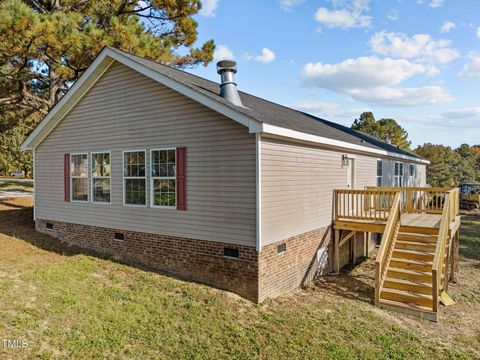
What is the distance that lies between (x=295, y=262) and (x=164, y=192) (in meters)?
3.69

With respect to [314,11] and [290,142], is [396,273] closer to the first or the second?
[290,142]

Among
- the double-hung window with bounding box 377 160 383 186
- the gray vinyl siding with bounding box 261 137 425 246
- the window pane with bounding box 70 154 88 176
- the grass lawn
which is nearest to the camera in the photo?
the grass lawn

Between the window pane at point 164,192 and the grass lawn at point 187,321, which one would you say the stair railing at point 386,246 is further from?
the window pane at point 164,192

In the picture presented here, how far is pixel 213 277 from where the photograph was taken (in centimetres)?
752

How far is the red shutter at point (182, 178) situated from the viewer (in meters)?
7.84

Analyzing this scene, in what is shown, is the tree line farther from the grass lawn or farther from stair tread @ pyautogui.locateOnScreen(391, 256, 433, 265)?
the grass lawn

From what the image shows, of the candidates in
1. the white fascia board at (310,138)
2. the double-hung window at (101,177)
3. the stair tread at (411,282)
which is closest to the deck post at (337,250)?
the stair tread at (411,282)

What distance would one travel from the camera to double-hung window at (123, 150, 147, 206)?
8.66 m

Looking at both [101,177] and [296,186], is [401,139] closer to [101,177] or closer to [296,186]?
[296,186]

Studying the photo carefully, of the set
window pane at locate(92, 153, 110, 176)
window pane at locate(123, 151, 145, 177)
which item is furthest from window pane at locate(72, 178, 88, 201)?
window pane at locate(123, 151, 145, 177)

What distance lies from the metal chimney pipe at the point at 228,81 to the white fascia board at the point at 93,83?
42.3 inches

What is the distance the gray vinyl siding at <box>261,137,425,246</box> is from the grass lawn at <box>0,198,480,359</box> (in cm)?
163

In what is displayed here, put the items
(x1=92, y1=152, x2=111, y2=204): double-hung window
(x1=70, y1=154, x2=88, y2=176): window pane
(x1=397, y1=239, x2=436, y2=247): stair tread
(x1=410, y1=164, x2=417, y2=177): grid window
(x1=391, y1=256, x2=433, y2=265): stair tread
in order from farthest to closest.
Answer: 1. (x1=410, y1=164, x2=417, y2=177): grid window
2. (x1=70, y1=154, x2=88, y2=176): window pane
3. (x1=92, y1=152, x2=111, y2=204): double-hung window
4. (x1=397, y1=239, x2=436, y2=247): stair tread
5. (x1=391, y1=256, x2=433, y2=265): stair tread

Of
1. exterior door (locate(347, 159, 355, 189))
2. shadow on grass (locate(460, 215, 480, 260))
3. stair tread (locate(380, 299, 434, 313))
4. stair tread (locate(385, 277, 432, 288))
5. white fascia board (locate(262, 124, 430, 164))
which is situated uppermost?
white fascia board (locate(262, 124, 430, 164))
